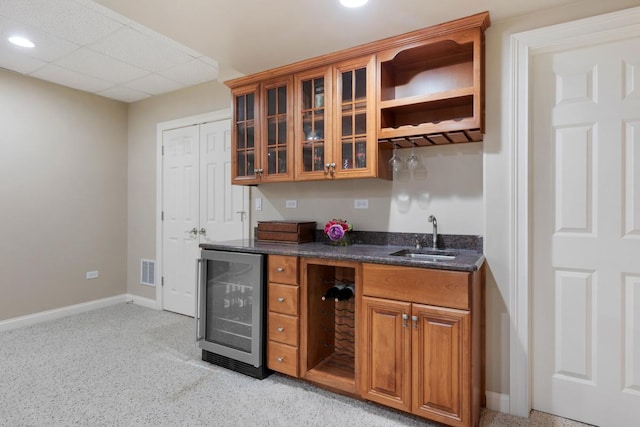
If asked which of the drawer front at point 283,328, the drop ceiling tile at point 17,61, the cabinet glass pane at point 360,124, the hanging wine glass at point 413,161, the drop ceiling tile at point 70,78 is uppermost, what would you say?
the drop ceiling tile at point 70,78

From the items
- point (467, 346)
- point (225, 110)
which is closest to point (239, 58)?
point (225, 110)

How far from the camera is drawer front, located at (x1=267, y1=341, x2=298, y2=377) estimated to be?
7.80ft

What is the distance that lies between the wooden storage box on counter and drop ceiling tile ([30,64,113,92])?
261cm

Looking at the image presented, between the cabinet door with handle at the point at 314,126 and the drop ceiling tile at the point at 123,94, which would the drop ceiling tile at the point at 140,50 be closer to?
the drop ceiling tile at the point at 123,94

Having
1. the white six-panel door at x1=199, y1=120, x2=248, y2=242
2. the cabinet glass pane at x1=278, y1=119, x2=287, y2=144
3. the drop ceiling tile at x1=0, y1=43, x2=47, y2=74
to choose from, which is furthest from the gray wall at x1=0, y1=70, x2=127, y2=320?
the cabinet glass pane at x1=278, y1=119, x2=287, y2=144

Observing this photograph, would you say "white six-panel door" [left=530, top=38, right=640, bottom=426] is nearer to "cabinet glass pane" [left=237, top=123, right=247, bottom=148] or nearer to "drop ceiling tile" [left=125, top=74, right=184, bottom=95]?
"cabinet glass pane" [left=237, top=123, right=247, bottom=148]

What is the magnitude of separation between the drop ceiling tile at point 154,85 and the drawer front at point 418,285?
3.15 m

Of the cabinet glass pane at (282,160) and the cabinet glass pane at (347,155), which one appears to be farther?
the cabinet glass pane at (282,160)

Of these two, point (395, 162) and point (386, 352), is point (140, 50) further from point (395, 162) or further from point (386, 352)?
point (386, 352)

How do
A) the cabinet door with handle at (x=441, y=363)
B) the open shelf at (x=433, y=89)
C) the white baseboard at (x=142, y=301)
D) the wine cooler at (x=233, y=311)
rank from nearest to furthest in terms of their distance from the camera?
the cabinet door with handle at (x=441, y=363) < the open shelf at (x=433, y=89) < the wine cooler at (x=233, y=311) < the white baseboard at (x=142, y=301)

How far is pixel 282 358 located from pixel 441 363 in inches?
43.7

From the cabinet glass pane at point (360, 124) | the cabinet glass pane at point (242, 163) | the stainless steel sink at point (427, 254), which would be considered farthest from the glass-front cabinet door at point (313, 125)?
the stainless steel sink at point (427, 254)

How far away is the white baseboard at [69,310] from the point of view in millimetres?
3541

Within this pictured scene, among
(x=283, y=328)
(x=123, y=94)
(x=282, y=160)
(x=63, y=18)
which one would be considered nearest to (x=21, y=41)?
(x=63, y=18)
